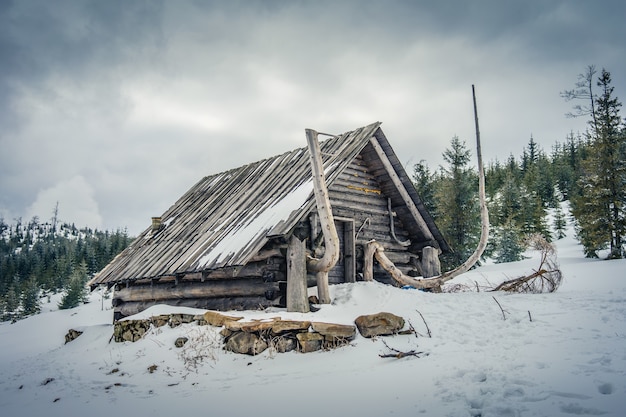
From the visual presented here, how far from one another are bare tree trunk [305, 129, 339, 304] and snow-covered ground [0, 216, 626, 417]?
0.58m

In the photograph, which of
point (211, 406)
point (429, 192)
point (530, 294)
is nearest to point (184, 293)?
point (211, 406)

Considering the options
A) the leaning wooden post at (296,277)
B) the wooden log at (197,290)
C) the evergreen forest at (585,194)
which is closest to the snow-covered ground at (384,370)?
the leaning wooden post at (296,277)

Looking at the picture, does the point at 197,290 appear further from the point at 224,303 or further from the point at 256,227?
the point at 256,227

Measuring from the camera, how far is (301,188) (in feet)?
37.0

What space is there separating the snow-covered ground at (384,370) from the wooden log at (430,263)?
4.09 metres

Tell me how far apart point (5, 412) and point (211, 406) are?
3.19 metres

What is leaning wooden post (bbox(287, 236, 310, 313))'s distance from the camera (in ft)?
30.2

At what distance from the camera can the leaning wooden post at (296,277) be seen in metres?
9.20

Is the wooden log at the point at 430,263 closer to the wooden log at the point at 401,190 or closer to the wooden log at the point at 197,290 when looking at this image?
the wooden log at the point at 401,190

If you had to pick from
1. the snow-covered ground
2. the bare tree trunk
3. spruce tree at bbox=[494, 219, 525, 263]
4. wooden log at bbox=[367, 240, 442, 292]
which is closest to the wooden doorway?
wooden log at bbox=[367, 240, 442, 292]

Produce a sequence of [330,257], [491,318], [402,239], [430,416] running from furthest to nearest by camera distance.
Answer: [402,239] < [330,257] < [491,318] < [430,416]

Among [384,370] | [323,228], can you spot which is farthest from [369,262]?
[384,370]

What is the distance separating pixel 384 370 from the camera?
5.98 metres

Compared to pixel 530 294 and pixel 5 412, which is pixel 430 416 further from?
pixel 530 294
